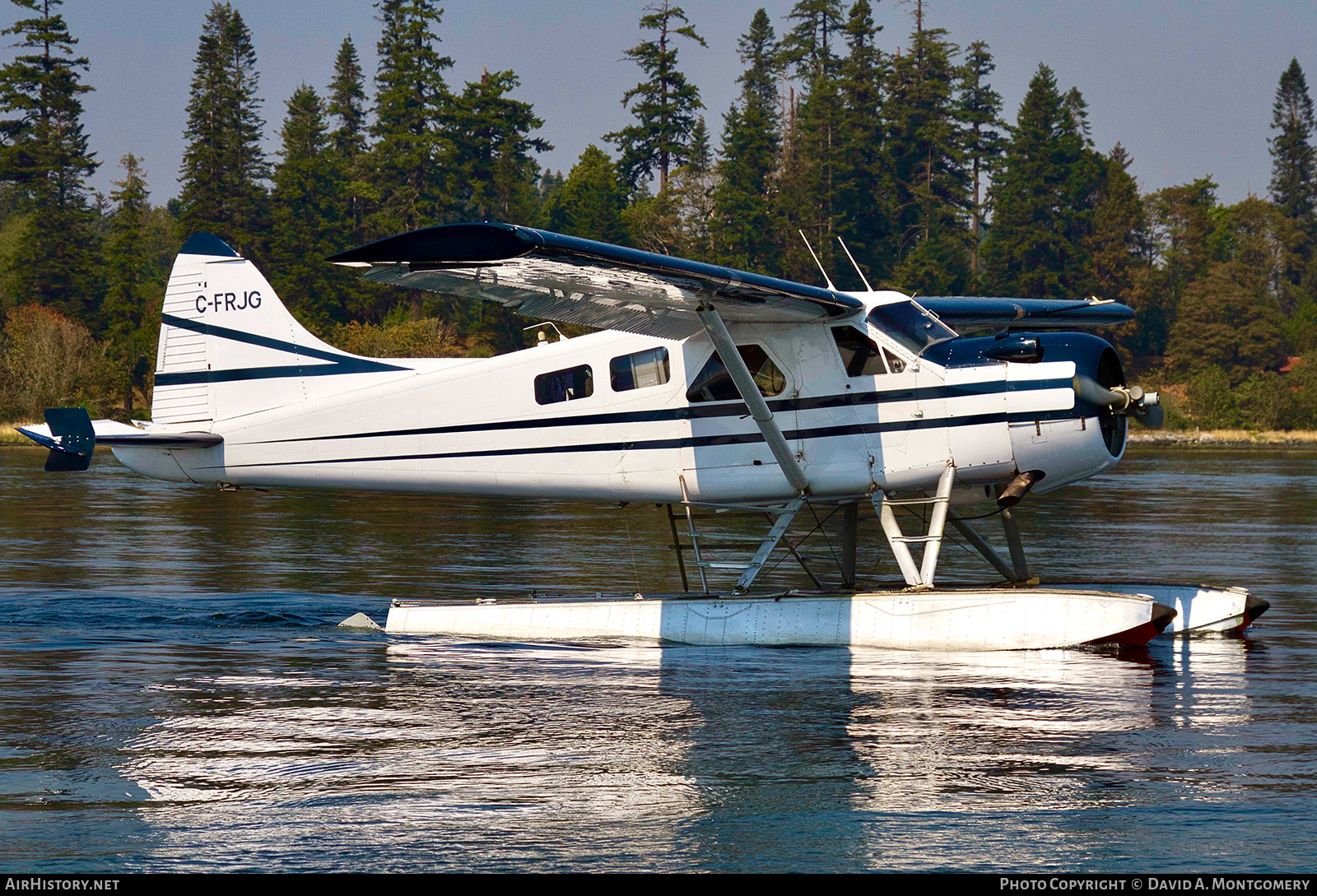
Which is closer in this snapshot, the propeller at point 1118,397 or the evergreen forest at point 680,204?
the propeller at point 1118,397

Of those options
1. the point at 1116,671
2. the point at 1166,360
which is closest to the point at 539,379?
the point at 1116,671

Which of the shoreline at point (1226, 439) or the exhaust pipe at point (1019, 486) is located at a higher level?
the shoreline at point (1226, 439)

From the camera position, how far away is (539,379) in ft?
38.7

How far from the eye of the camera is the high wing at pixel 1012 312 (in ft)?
43.8

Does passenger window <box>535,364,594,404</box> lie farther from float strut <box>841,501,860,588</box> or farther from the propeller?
the propeller

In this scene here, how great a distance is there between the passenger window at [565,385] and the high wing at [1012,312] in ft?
10.9

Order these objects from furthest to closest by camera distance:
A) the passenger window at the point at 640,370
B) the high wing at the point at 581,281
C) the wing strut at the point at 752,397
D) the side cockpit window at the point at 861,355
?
the passenger window at the point at 640,370
the side cockpit window at the point at 861,355
the wing strut at the point at 752,397
the high wing at the point at 581,281

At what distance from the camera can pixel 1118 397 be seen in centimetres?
→ 1042

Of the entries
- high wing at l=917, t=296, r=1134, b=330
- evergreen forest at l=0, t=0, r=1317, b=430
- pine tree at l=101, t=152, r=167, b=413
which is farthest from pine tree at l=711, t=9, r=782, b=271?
high wing at l=917, t=296, r=1134, b=330

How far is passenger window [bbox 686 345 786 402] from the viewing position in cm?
1126

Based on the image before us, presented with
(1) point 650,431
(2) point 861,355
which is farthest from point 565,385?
(2) point 861,355

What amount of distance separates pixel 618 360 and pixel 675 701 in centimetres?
371

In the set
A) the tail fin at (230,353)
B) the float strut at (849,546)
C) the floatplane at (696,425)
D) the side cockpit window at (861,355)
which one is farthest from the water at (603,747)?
the side cockpit window at (861,355)

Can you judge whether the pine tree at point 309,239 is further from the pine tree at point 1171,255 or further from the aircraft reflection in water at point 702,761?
the aircraft reflection in water at point 702,761
